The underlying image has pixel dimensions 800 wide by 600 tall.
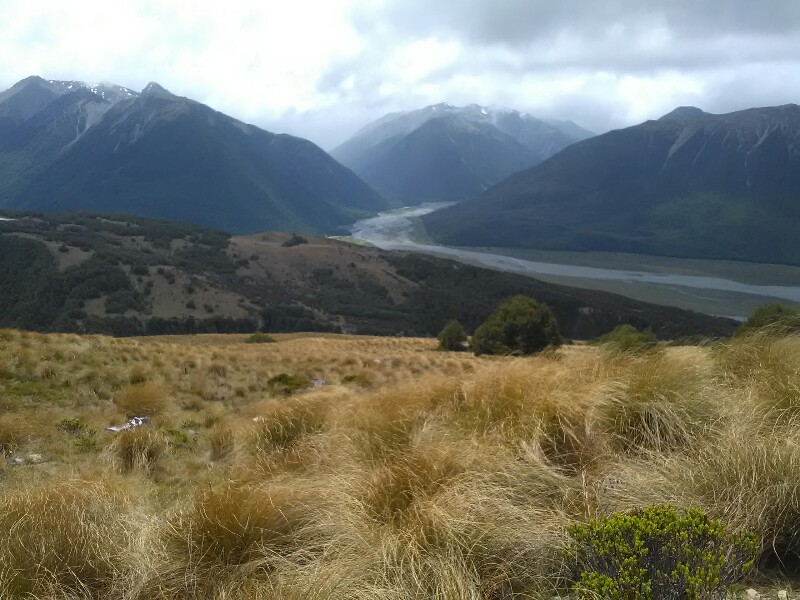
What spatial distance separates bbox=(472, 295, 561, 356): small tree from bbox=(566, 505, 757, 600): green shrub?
2598 centimetres

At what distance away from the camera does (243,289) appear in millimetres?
93250


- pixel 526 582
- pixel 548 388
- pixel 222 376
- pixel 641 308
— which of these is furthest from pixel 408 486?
pixel 641 308

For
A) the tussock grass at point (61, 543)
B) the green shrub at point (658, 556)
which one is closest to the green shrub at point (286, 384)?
the tussock grass at point (61, 543)

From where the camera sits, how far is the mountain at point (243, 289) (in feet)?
249

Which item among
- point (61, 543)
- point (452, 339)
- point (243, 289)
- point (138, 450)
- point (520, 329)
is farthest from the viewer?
point (243, 289)

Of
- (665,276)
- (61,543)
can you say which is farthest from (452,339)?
A: (665,276)

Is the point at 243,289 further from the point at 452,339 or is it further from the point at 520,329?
the point at 520,329

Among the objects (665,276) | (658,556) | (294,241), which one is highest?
(294,241)

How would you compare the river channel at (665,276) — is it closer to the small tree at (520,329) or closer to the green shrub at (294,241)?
the green shrub at (294,241)

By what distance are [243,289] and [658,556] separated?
312 ft

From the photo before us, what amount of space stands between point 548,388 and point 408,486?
6.37ft

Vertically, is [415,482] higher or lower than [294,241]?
lower

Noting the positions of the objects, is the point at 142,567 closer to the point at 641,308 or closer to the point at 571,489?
the point at 571,489

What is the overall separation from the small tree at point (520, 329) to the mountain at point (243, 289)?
1738 inches
